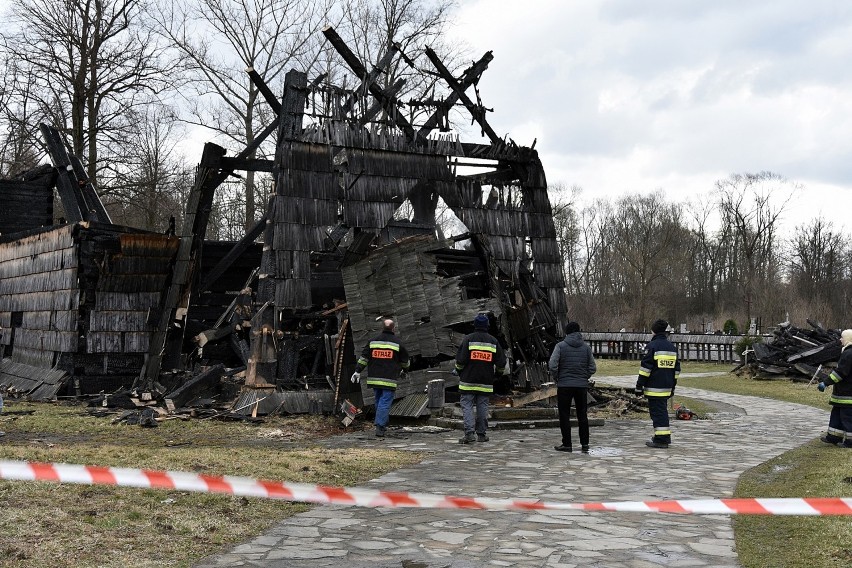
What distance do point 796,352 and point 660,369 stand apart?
1860cm

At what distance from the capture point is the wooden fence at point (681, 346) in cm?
3931

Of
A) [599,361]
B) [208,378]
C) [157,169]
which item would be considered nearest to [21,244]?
[208,378]

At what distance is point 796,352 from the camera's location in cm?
2856

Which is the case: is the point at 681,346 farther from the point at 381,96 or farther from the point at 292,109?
the point at 292,109

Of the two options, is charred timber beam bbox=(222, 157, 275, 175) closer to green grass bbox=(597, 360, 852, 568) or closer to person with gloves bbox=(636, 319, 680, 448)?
person with gloves bbox=(636, 319, 680, 448)

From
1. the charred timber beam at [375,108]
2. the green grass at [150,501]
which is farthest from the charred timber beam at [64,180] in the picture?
the green grass at [150,501]

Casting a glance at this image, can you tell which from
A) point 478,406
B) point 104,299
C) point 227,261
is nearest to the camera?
point 478,406

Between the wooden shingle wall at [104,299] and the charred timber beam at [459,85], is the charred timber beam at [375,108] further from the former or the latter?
the wooden shingle wall at [104,299]

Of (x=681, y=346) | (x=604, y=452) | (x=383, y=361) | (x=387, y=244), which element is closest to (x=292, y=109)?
(x=387, y=244)

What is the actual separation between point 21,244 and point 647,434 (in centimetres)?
1698

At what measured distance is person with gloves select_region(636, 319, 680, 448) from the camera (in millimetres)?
12242

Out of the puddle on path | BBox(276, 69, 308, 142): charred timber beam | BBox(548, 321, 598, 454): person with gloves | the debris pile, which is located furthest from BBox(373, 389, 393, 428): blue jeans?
the debris pile

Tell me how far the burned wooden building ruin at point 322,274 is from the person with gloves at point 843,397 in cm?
606

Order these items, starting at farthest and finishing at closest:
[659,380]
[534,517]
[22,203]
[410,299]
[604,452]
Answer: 1. [22,203]
2. [410,299]
3. [659,380]
4. [604,452]
5. [534,517]
